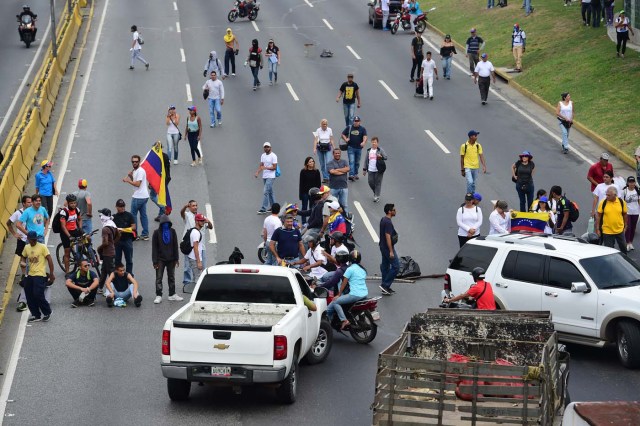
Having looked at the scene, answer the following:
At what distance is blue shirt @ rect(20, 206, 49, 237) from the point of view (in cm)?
2262

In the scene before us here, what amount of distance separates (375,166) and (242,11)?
25104 mm

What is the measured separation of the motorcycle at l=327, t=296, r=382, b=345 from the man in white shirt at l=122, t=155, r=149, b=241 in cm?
769

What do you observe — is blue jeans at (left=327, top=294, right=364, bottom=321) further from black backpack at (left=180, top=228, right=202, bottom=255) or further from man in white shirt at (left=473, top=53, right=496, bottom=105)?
man in white shirt at (left=473, top=53, right=496, bottom=105)

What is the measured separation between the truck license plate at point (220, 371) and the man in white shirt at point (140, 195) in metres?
10.2

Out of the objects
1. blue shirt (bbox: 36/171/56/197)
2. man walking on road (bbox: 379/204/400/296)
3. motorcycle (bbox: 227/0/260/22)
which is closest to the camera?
man walking on road (bbox: 379/204/400/296)

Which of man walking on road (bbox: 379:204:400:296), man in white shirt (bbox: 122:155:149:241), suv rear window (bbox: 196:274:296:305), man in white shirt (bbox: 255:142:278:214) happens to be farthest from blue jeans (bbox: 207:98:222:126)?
suv rear window (bbox: 196:274:296:305)

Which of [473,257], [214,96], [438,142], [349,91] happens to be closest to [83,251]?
[473,257]

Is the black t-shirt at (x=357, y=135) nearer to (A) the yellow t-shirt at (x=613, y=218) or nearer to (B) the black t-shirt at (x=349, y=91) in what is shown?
(B) the black t-shirt at (x=349, y=91)

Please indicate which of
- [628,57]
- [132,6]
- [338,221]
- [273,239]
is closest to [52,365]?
[273,239]

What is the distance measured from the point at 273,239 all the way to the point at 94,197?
7457 millimetres

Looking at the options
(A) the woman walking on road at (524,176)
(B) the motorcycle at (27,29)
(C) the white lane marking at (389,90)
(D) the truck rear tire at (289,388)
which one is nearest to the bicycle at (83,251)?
(D) the truck rear tire at (289,388)

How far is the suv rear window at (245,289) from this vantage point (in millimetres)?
16969

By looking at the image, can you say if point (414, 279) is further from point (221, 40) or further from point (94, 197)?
point (221, 40)

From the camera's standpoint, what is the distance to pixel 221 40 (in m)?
46.8
